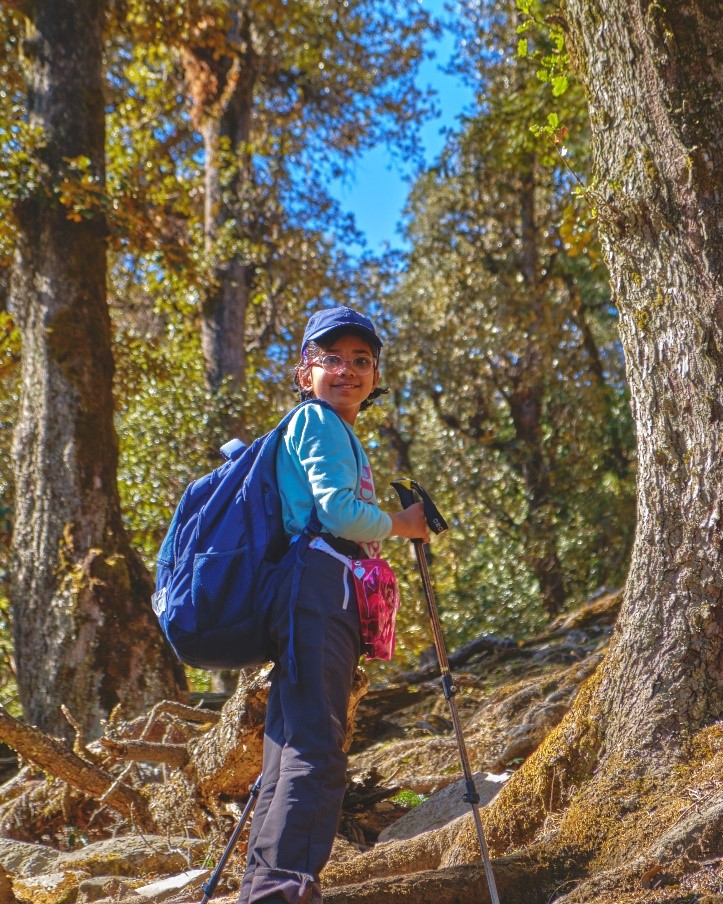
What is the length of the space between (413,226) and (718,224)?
1672 cm

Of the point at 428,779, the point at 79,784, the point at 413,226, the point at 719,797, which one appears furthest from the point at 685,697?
the point at 413,226

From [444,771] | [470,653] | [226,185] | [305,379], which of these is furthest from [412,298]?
[305,379]

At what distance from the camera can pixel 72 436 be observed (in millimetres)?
8000

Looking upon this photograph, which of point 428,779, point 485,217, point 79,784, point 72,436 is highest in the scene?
point 485,217

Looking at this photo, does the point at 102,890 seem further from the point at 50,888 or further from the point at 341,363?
the point at 341,363

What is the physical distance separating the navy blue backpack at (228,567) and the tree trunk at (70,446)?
4.45 m

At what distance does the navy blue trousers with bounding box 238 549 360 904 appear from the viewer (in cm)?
270

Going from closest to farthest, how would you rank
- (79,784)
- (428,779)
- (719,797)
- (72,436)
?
(719,797) < (79,784) < (428,779) < (72,436)

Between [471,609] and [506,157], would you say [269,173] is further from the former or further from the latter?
[471,609]

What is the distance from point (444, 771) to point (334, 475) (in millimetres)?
3461

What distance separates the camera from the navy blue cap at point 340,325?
3.35m

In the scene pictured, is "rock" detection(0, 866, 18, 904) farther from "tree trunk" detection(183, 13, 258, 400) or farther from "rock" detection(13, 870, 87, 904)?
"tree trunk" detection(183, 13, 258, 400)

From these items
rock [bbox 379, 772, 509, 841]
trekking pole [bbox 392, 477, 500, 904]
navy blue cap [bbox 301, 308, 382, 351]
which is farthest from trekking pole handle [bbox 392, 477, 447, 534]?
rock [bbox 379, 772, 509, 841]

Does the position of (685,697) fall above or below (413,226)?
below
